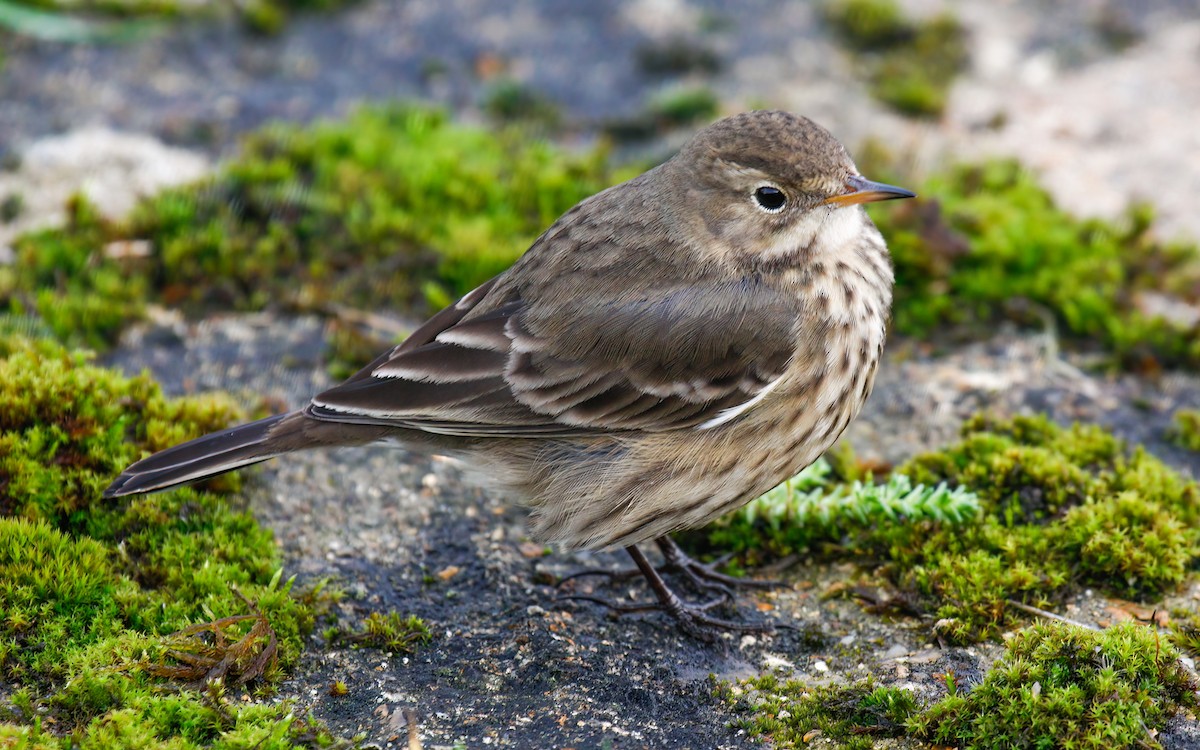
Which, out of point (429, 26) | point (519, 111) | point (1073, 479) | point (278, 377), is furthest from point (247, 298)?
point (1073, 479)

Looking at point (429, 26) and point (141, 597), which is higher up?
point (429, 26)

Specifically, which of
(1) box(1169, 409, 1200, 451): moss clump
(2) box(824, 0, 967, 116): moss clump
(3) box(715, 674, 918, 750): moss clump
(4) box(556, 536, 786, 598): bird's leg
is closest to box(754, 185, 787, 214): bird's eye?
(4) box(556, 536, 786, 598): bird's leg

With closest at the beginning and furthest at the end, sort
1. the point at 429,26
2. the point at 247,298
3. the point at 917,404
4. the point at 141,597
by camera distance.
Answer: the point at 141,597
the point at 917,404
the point at 247,298
the point at 429,26

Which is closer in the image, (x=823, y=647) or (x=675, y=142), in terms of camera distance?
(x=823, y=647)

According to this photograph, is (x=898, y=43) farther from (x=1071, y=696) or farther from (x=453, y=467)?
(x=1071, y=696)

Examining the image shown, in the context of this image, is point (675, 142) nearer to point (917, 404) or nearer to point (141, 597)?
point (917, 404)

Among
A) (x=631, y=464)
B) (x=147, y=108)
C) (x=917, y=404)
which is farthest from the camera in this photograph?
(x=147, y=108)

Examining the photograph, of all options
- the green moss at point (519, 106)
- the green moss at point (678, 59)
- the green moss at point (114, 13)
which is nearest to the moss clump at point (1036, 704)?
the green moss at point (519, 106)

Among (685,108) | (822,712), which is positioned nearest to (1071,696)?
(822,712)
